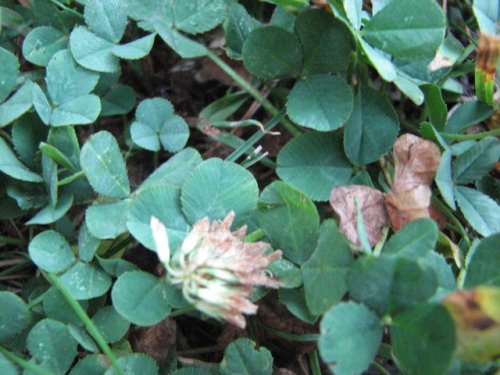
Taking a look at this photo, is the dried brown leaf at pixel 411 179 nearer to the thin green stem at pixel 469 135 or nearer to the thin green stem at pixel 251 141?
the thin green stem at pixel 469 135

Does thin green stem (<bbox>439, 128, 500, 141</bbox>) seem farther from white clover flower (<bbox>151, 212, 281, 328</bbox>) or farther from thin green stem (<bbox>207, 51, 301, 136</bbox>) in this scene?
white clover flower (<bbox>151, 212, 281, 328</bbox>)

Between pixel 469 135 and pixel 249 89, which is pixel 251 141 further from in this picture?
pixel 469 135

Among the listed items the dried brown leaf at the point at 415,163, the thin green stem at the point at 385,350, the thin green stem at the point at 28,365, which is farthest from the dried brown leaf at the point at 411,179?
the thin green stem at the point at 28,365

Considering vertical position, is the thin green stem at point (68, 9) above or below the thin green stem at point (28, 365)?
above

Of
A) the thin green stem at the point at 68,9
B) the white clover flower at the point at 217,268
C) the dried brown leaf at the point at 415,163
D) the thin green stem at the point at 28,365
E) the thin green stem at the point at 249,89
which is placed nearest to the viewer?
the white clover flower at the point at 217,268

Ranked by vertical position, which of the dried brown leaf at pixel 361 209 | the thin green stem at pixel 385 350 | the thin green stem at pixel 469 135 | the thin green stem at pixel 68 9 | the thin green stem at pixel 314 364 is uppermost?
the thin green stem at pixel 68 9

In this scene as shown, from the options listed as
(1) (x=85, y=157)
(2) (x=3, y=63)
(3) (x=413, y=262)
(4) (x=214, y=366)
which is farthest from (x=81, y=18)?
(3) (x=413, y=262)

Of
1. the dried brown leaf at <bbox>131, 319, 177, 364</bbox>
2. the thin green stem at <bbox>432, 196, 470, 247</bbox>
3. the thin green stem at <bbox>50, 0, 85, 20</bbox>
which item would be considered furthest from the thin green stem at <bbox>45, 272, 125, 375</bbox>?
the thin green stem at <bbox>432, 196, 470, 247</bbox>

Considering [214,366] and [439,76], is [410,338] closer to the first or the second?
[214,366]
